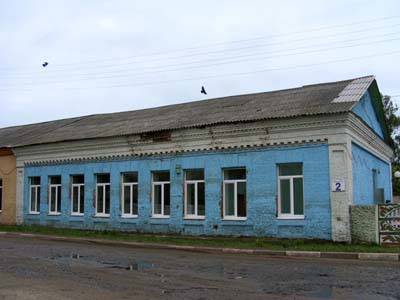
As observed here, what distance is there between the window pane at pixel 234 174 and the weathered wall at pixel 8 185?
14.0 meters

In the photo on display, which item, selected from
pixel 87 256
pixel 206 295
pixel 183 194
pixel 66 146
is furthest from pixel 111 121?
pixel 206 295

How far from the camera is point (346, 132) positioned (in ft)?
55.3

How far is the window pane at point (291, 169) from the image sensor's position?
1797 cm

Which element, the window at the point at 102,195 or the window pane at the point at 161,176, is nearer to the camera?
the window pane at the point at 161,176

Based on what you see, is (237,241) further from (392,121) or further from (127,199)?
(392,121)

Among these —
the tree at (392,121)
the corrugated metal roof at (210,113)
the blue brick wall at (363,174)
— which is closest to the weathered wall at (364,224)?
the blue brick wall at (363,174)

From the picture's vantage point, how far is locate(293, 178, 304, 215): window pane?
1782 centimetres

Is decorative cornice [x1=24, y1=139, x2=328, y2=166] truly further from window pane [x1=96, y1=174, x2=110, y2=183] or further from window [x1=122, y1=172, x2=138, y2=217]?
window [x1=122, y1=172, x2=138, y2=217]

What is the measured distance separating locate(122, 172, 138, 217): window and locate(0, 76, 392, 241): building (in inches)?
Answer: 1.9

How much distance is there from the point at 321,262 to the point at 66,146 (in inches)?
623

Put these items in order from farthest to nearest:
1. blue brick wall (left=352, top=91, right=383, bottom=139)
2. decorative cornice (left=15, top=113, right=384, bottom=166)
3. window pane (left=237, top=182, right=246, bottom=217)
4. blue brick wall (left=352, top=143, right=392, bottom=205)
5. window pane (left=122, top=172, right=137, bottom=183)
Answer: window pane (left=122, top=172, right=137, bottom=183) < blue brick wall (left=352, top=91, right=383, bottom=139) < window pane (left=237, top=182, right=246, bottom=217) < blue brick wall (left=352, top=143, right=392, bottom=205) < decorative cornice (left=15, top=113, right=384, bottom=166)

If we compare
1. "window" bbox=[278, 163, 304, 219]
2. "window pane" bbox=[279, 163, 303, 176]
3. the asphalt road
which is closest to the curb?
A: the asphalt road

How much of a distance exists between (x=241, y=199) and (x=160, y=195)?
13.5ft

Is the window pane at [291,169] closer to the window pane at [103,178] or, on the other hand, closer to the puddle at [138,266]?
the puddle at [138,266]
